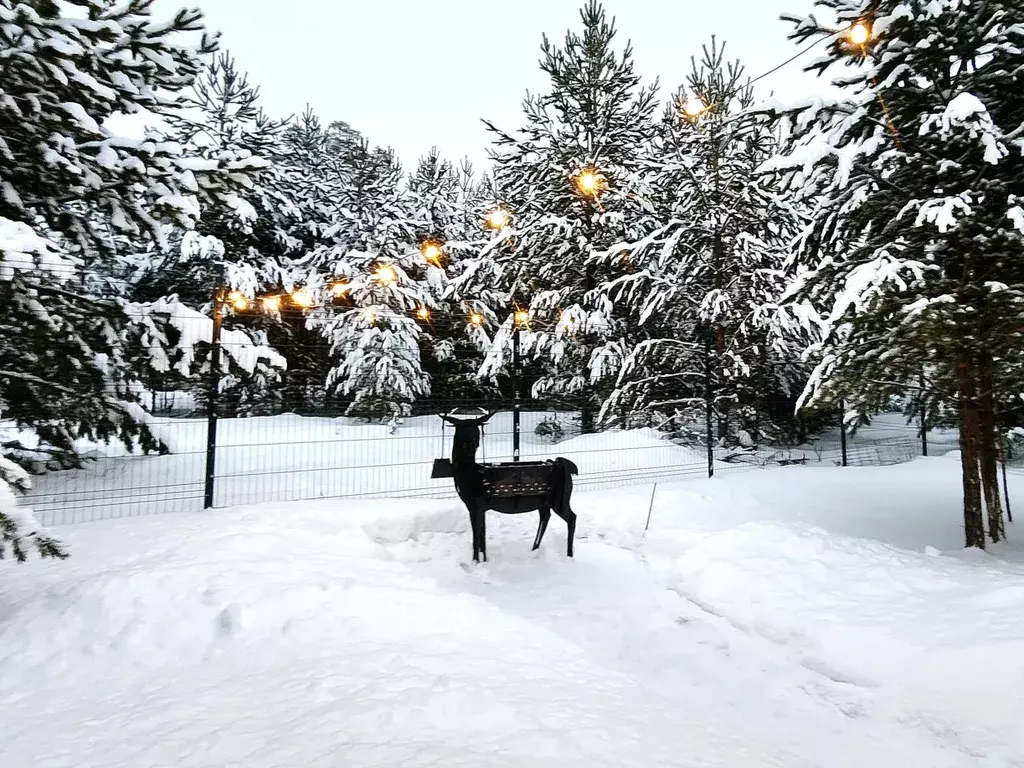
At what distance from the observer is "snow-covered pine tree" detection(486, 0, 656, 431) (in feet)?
47.8

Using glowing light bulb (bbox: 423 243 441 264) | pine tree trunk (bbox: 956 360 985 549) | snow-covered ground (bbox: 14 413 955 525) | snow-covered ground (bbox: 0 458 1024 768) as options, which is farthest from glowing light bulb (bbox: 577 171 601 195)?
snow-covered ground (bbox: 0 458 1024 768)

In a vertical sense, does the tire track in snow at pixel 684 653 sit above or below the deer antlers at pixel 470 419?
below

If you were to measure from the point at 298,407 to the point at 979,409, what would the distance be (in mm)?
8601

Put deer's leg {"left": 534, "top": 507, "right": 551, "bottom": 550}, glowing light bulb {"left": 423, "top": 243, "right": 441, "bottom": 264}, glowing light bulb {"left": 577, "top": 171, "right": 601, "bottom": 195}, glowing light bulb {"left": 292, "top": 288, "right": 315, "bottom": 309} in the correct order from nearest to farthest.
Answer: deer's leg {"left": 534, "top": 507, "right": 551, "bottom": 550} → glowing light bulb {"left": 577, "top": 171, "right": 601, "bottom": 195} → glowing light bulb {"left": 292, "top": 288, "right": 315, "bottom": 309} → glowing light bulb {"left": 423, "top": 243, "right": 441, "bottom": 264}

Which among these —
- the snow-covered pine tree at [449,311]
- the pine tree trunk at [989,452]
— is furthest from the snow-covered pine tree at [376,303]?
the pine tree trunk at [989,452]

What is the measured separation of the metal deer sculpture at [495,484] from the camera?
5.63 m

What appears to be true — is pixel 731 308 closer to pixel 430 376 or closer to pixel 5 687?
pixel 430 376

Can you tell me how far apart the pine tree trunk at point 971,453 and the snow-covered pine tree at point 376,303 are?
11.3 meters

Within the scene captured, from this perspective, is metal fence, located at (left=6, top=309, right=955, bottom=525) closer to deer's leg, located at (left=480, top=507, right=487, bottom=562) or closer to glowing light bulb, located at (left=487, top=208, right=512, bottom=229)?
deer's leg, located at (left=480, top=507, right=487, bottom=562)

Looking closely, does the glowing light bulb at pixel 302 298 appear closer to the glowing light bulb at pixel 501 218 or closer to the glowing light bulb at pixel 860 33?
the glowing light bulb at pixel 501 218

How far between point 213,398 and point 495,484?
384 cm

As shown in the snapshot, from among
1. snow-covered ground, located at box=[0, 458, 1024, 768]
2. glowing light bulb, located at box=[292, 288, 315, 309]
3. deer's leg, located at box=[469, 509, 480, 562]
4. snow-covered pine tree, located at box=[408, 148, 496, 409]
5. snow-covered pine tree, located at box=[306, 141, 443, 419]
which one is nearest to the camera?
snow-covered ground, located at box=[0, 458, 1024, 768]

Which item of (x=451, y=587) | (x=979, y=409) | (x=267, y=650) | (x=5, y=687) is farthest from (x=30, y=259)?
(x=979, y=409)

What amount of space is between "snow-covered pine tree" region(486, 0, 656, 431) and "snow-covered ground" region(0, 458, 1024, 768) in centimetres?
881
